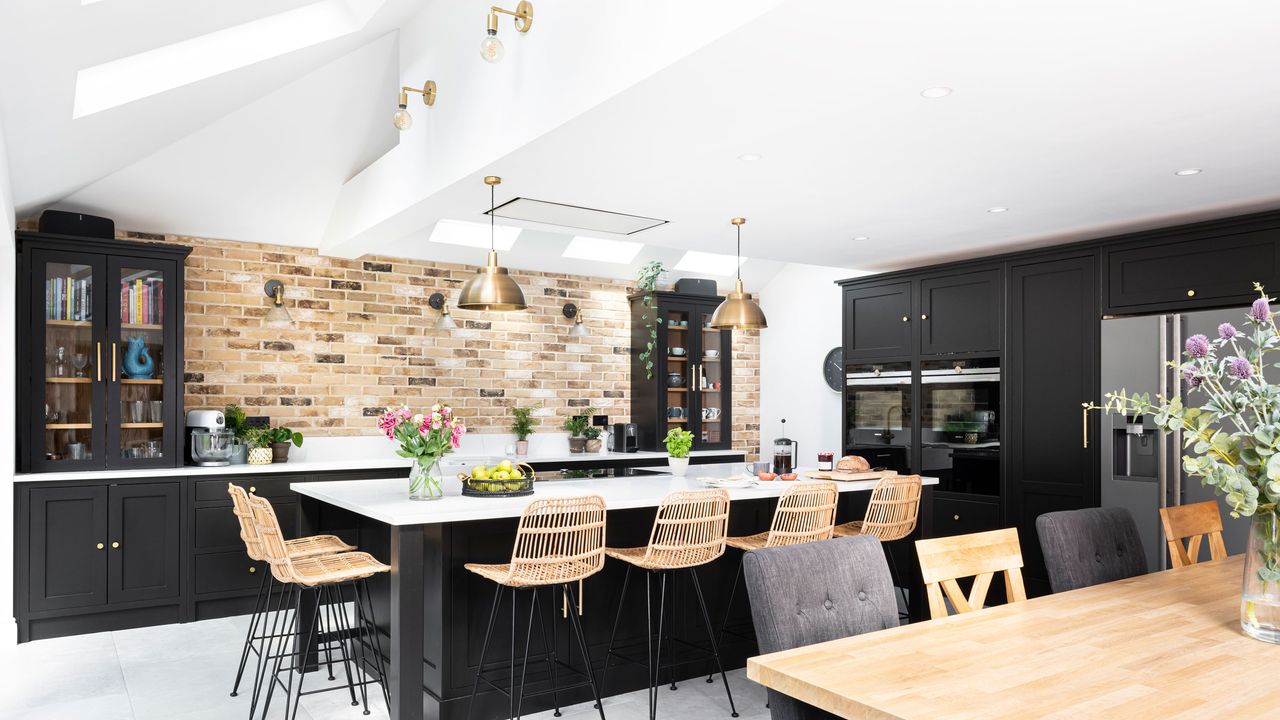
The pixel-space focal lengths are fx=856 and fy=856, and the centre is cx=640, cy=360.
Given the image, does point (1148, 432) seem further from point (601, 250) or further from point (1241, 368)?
point (601, 250)

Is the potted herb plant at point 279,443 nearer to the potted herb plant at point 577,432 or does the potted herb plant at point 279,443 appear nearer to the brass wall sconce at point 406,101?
the potted herb plant at point 577,432

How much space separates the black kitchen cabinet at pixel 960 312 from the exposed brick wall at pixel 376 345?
291cm

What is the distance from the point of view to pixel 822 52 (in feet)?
8.02

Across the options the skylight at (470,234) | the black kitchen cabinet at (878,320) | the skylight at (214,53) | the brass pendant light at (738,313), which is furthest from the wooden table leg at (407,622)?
the black kitchen cabinet at (878,320)

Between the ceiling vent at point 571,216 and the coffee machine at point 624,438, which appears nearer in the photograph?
the ceiling vent at point 571,216

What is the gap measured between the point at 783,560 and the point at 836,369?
5785 millimetres

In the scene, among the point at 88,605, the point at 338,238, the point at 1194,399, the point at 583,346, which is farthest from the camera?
the point at 583,346

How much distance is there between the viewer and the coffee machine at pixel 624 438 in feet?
24.5

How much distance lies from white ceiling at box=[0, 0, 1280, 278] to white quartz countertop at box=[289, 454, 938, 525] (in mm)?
1428

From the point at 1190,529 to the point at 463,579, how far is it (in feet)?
9.19

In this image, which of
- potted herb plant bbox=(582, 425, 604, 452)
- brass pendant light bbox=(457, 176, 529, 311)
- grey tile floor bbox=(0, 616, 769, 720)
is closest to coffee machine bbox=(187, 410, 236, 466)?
grey tile floor bbox=(0, 616, 769, 720)

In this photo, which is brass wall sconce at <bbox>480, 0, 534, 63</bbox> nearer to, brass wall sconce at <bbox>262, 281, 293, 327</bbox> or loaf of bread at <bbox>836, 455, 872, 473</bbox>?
loaf of bread at <bbox>836, 455, 872, 473</bbox>

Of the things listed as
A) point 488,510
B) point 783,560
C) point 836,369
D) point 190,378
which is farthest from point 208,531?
point 836,369

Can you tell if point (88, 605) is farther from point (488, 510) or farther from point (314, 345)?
point (488, 510)
